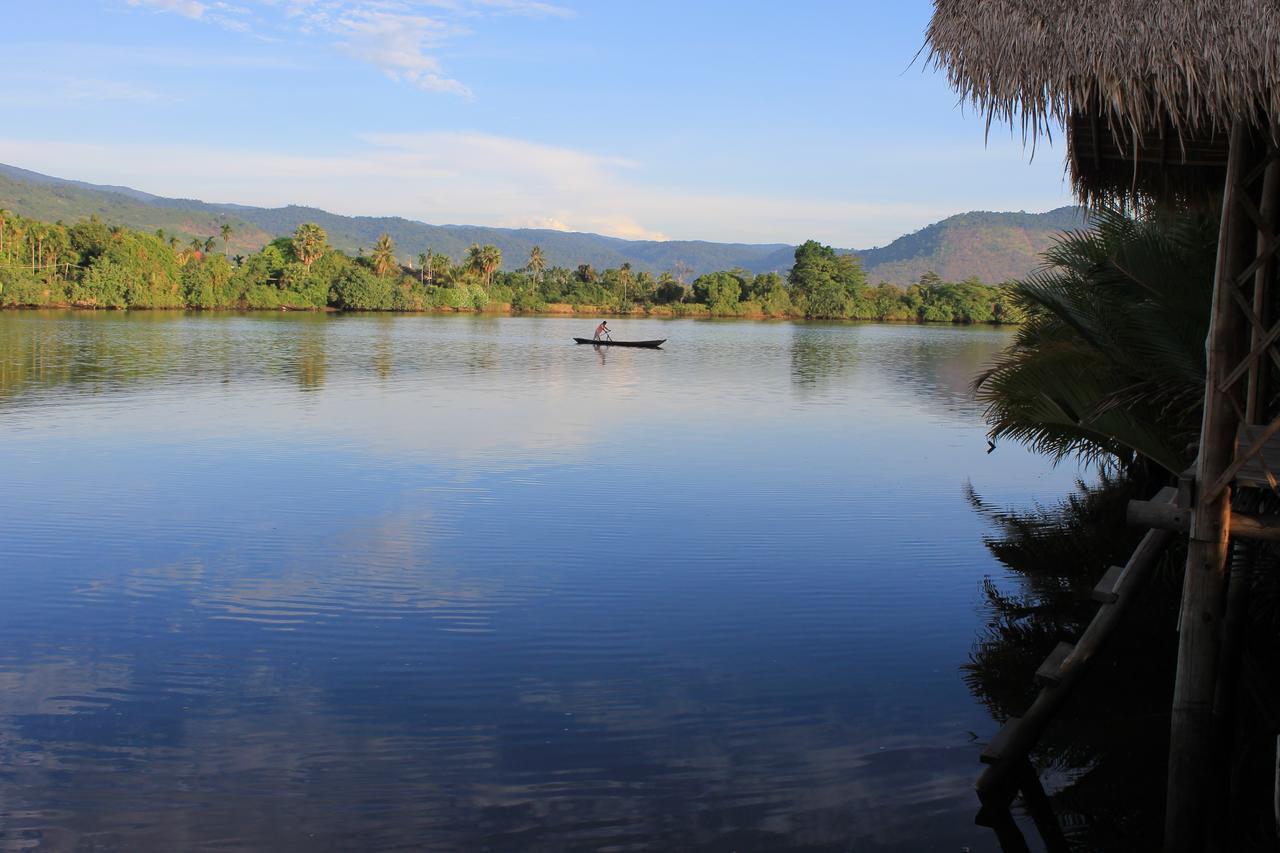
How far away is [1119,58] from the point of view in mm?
4980

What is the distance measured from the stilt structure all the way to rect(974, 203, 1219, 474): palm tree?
1810mm

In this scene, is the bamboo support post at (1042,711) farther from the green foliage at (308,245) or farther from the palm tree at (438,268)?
the palm tree at (438,268)

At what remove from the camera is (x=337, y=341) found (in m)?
45.7

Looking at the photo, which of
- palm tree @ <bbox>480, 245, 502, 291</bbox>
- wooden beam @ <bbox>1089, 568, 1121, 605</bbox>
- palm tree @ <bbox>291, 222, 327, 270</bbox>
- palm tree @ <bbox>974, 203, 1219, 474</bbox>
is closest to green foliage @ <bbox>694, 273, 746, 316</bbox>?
palm tree @ <bbox>480, 245, 502, 291</bbox>

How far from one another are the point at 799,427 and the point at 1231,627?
14.3 m

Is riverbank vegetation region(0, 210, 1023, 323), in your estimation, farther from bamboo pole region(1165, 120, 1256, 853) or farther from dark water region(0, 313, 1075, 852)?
bamboo pole region(1165, 120, 1256, 853)

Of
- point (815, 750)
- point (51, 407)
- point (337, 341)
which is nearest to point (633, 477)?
point (815, 750)

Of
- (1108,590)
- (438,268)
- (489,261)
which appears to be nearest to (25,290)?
(489,261)

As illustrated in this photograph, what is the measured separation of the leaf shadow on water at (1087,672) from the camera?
217 inches

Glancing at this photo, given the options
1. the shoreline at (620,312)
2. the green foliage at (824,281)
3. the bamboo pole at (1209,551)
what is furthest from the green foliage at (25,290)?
the bamboo pole at (1209,551)

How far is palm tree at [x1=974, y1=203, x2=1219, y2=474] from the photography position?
7906mm

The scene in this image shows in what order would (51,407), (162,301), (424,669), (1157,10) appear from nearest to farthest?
(1157,10), (424,669), (51,407), (162,301)

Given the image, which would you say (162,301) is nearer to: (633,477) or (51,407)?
(51,407)

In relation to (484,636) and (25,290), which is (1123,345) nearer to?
(484,636)
